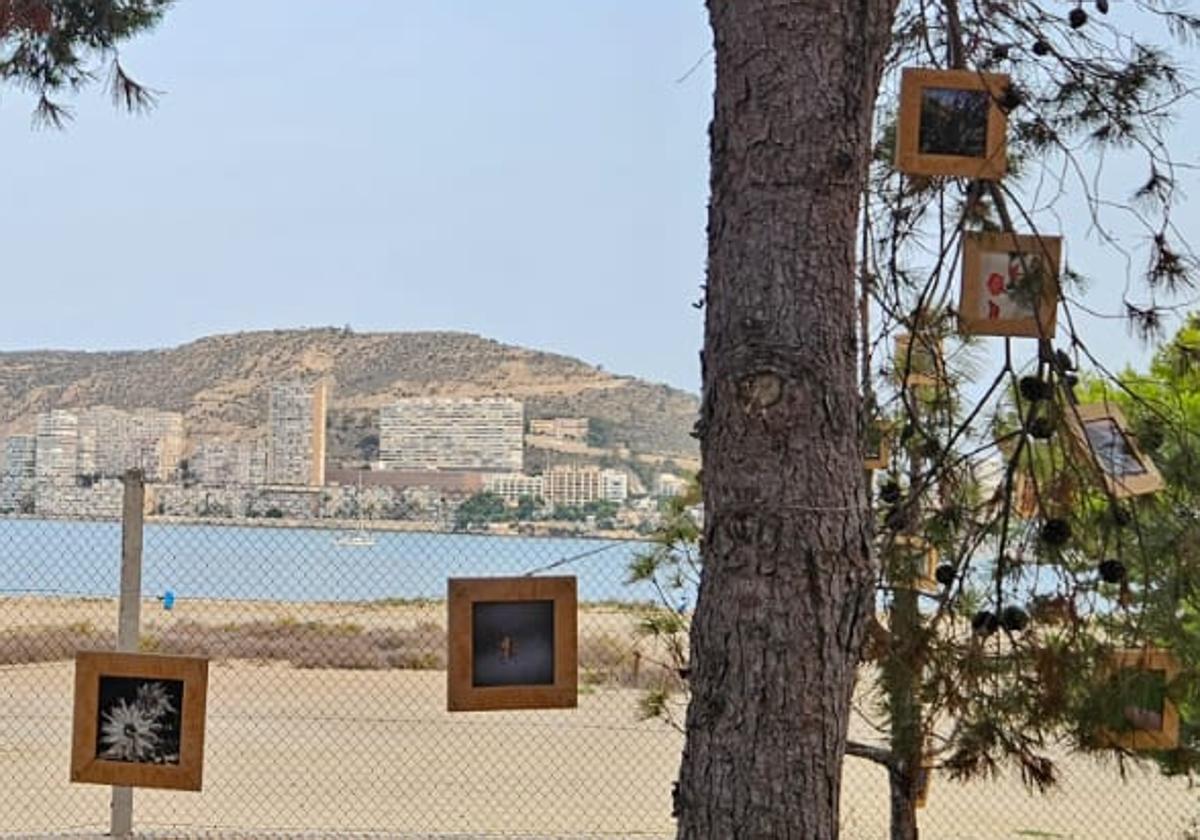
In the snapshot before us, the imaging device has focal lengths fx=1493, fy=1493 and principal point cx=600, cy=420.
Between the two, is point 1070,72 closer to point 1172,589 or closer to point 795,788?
point 1172,589

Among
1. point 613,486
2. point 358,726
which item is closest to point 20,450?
point 358,726

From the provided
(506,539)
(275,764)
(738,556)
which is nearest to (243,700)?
(275,764)

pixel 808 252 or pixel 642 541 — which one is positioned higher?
pixel 808 252

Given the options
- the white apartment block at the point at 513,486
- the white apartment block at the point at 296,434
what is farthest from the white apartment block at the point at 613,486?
the white apartment block at the point at 296,434

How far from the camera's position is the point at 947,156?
227 cm

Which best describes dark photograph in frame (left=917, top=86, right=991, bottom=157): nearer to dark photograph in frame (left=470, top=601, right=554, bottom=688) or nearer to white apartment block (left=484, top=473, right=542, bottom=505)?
dark photograph in frame (left=470, top=601, right=554, bottom=688)

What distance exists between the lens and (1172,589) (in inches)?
92.7

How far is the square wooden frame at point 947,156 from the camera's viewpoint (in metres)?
2.24

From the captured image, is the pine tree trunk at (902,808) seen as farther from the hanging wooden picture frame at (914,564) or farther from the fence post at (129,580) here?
the fence post at (129,580)

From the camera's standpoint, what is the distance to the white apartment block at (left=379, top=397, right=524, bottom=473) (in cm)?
995

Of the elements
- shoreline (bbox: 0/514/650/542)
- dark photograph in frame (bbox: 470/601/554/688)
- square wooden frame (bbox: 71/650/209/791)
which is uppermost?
shoreline (bbox: 0/514/650/542)

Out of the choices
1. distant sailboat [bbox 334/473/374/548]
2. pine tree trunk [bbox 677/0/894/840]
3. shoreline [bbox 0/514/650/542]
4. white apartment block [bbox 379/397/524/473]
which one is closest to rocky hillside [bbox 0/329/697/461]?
white apartment block [bbox 379/397/524/473]

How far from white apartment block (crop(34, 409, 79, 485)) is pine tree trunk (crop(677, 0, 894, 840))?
227 inches

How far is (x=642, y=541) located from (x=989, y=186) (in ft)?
3.38
